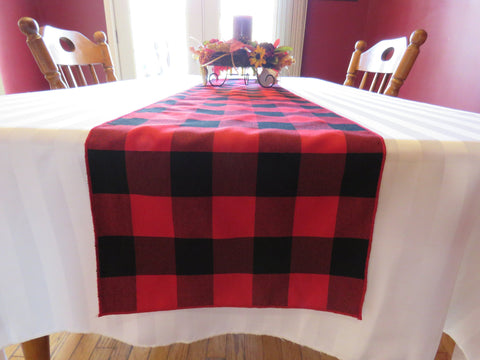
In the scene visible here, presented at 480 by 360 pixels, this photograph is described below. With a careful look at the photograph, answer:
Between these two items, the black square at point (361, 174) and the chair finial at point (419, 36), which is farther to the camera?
the chair finial at point (419, 36)

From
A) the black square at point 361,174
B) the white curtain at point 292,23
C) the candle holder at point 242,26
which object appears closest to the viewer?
the black square at point 361,174

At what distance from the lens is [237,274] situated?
1.35 ft

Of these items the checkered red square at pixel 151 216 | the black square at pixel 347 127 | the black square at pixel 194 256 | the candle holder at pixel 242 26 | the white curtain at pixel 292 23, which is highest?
the white curtain at pixel 292 23

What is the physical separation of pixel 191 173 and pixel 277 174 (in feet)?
0.39

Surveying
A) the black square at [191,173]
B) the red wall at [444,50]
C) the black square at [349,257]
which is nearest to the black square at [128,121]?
the black square at [191,173]

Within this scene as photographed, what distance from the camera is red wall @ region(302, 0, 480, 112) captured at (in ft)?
5.23

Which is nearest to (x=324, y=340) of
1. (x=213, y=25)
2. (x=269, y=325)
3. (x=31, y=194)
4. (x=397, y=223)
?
(x=269, y=325)

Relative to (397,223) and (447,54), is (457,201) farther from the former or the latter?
(447,54)

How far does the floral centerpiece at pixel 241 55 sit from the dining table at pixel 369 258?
623mm

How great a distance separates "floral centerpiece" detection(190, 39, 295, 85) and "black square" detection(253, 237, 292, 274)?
78cm

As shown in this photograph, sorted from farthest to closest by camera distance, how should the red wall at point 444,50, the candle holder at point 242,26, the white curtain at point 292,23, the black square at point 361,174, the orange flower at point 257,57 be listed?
1. the white curtain at point 292,23
2. the red wall at point 444,50
3. the candle holder at point 242,26
4. the orange flower at point 257,57
5. the black square at point 361,174

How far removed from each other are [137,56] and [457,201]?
9.94 ft

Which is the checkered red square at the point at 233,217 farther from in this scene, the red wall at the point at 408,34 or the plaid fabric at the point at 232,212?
the red wall at the point at 408,34

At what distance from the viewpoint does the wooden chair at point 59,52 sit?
92 centimetres
